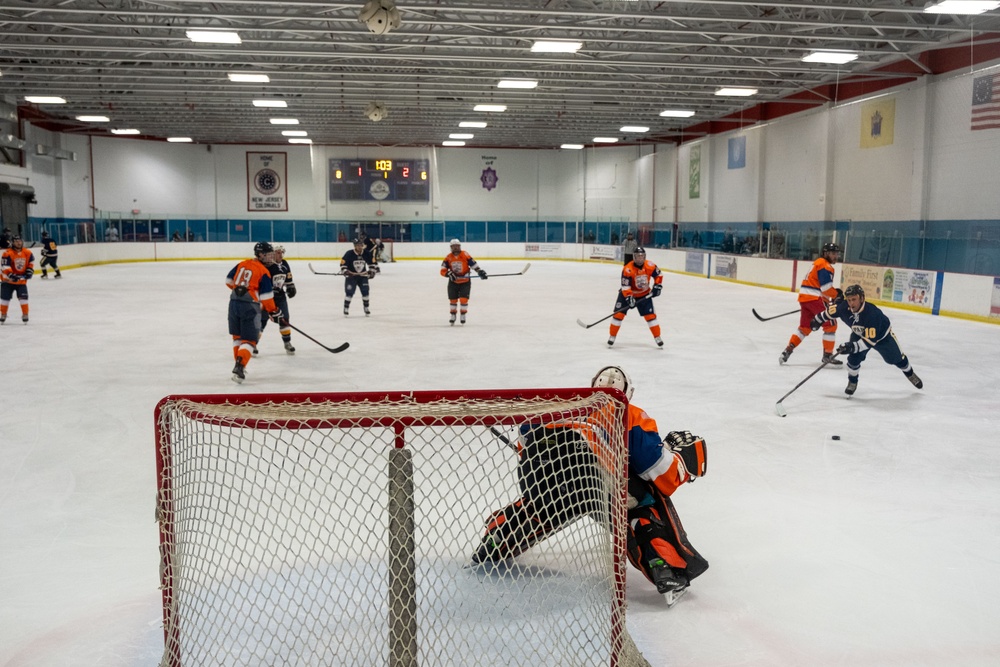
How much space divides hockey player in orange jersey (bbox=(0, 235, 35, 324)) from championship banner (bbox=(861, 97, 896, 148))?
1502 cm

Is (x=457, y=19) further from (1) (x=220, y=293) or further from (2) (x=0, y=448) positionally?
(2) (x=0, y=448)

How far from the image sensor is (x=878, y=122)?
16.6 meters

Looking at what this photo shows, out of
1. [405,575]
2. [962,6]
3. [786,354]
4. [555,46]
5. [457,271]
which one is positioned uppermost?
[555,46]

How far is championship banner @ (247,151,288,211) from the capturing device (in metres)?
32.3

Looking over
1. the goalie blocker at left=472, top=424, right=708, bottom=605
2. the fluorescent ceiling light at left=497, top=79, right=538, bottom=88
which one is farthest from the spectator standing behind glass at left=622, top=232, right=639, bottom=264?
the goalie blocker at left=472, top=424, right=708, bottom=605

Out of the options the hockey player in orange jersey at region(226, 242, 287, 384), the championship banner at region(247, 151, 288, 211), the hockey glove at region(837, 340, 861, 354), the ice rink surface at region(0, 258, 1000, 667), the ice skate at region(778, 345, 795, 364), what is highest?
the championship banner at region(247, 151, 288, 211)

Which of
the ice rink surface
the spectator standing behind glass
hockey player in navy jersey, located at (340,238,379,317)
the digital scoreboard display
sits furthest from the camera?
the digital scoreboard display

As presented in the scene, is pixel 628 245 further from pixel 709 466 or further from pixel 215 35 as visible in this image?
pixel 709 466

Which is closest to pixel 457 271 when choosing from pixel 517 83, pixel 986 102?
pixel 517 83

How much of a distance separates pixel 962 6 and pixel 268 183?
26228 mm

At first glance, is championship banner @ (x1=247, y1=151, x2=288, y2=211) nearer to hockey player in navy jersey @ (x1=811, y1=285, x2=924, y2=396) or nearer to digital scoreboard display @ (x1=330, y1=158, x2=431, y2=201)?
digital scoreboard display @ (x1=330, y1=158, x2=431, y2=201)

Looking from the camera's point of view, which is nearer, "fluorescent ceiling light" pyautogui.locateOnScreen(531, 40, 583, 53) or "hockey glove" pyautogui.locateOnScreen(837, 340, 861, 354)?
"hockey glove" pyautogui.locateOnScreen(837, 340, 861, 354)

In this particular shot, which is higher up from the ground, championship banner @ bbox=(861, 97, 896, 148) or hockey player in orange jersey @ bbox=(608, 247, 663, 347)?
championship banner @ bbox=(861, 97, 896, 148)

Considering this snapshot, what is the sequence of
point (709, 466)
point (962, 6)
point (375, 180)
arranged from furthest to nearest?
1. point (375, 180)
2. point (962, 6)
3. point (709, 466)
